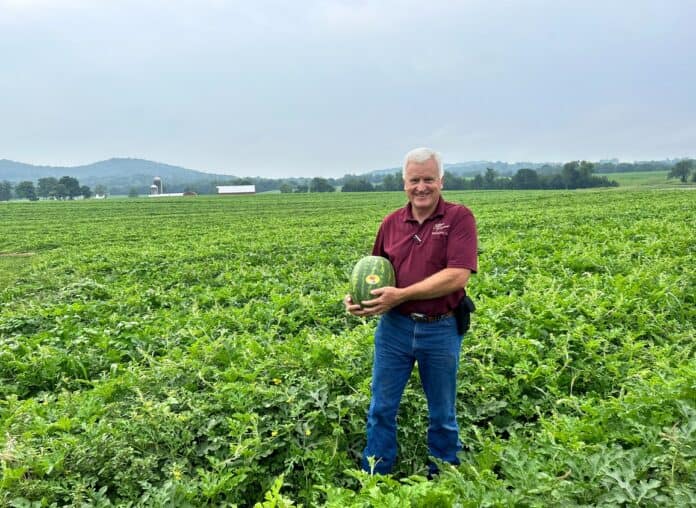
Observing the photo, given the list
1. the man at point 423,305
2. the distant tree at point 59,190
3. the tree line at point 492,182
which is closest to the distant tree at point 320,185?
the tree line at point 492,182

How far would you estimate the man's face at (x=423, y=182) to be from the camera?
3.07 m

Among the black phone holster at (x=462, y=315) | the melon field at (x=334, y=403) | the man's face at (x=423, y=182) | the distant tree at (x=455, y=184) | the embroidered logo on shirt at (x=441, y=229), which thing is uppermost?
the distant tree at (x=455, y=184)

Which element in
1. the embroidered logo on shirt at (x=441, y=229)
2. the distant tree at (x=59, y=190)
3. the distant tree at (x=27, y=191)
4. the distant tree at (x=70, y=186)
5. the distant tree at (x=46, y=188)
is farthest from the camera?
the distant tree at (x=46, y=188)

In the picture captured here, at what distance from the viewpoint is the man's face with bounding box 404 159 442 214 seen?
307cm

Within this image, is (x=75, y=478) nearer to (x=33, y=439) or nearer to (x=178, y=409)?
(x=33, y=439)

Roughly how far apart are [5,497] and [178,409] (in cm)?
131

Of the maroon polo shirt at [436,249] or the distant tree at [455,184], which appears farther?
the distant tree at [455,184]

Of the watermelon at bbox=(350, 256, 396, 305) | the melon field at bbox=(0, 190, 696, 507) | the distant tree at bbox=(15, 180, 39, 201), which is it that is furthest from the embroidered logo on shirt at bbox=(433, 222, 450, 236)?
the distant tree at bbox=(15, 180, 39, 201)

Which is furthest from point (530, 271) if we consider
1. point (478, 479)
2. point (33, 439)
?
point (33, 439)

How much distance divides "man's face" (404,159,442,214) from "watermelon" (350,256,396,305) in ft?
1.74

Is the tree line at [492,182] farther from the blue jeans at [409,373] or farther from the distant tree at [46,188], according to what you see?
the blue jeans at [409,373]

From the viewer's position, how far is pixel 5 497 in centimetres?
287

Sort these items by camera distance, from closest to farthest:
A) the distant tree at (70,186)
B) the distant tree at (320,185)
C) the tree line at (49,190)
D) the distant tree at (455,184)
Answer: the distant tree at (455,184), the tree line at (49,190), the distant tree at (320,185), the distant tree at (70,186)

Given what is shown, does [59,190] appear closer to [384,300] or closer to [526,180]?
[526,180]
